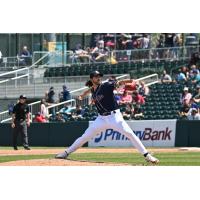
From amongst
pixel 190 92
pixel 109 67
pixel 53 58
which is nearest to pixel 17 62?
pixel 53 58

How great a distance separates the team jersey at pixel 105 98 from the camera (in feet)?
57.4

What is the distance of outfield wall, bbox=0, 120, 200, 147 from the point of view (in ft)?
95.8

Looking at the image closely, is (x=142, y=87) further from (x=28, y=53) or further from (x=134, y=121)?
(x=28, y=53)

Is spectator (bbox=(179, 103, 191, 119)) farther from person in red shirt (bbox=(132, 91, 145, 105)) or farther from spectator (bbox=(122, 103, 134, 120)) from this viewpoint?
person in red shirt (bbox=(132, 91, 145, 105))

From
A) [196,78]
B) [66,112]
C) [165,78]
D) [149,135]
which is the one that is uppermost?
[196,78]

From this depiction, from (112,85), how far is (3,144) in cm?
1477

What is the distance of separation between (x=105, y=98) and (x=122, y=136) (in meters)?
12.1

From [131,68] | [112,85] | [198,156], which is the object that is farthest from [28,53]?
[112,85]

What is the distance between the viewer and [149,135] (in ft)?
97.4

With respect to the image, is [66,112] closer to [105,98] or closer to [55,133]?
[55,133]

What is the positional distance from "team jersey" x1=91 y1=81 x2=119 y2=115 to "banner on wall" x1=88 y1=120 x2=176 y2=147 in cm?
1188

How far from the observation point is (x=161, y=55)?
38.0 metres

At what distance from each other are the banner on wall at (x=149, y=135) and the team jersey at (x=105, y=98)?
1188 cm

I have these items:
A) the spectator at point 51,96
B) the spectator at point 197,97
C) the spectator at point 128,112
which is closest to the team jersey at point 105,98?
the spectator at point 197,97
